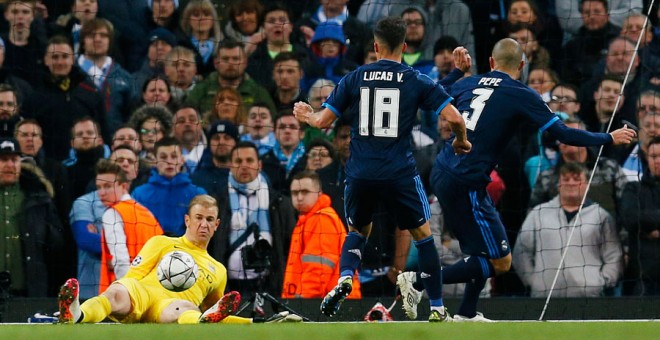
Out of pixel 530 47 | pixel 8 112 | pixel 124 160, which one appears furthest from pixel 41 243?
pixel 530 47

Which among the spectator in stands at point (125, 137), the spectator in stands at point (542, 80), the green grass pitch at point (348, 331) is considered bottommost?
the green grass pitch at point (348, 331)

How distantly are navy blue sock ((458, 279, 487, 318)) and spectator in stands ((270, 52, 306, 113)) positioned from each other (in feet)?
12.1

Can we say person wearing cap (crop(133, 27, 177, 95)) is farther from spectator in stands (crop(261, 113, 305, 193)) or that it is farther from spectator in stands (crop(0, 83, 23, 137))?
spectator in stands (crop(261, 113, 305, 193))

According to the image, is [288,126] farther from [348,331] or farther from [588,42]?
[348,331]

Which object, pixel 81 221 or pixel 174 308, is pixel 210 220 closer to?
pixel 174 308

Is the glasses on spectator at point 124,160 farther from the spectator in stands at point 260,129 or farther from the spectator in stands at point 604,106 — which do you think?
the spectator in stands at point 604,106

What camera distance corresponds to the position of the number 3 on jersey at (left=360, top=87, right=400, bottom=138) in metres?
8.74

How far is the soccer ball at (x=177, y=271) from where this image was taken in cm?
957

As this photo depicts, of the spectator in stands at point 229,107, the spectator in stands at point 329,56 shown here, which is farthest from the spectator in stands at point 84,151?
the spectator in stands at point 329,56

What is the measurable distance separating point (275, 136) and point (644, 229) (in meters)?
3.36

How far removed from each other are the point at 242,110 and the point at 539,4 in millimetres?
3131

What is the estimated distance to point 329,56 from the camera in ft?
42.9

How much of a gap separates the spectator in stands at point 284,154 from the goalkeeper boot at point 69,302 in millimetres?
3743

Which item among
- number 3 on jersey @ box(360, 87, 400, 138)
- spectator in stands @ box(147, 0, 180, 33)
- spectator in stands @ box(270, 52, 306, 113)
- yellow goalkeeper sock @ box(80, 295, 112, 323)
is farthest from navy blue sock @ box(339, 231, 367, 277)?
spectator in stands @ box(147, 0, 180, 33)
